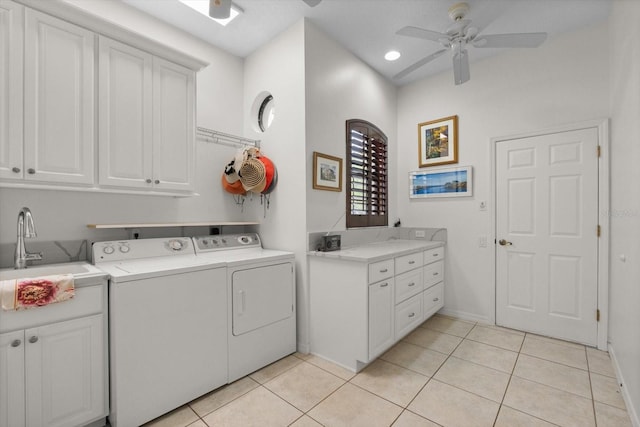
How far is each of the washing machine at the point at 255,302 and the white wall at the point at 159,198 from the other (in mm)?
416

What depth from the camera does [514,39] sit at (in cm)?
220

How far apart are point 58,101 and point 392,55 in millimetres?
3020

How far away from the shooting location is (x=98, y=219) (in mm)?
2186

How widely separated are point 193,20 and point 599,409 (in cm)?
422

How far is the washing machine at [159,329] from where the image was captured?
1.62 metres

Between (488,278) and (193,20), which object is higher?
(193,20)

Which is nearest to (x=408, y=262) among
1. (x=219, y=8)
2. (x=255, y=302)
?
(x=255, y=302)

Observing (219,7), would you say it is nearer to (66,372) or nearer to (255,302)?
(255,302)

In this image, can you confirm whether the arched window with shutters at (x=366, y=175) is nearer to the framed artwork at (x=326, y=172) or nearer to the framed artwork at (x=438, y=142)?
the framed artwork at (x=326, y=172)

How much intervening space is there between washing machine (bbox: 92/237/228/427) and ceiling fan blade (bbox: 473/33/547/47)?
2692 mm

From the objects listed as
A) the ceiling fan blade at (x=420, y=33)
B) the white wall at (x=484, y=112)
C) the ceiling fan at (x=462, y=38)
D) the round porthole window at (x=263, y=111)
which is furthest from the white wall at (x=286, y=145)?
the white wall at (x=484, y=112)

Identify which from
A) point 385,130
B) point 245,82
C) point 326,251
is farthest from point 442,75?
point 326,251

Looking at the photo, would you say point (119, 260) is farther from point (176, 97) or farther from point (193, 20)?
point (193, 20)

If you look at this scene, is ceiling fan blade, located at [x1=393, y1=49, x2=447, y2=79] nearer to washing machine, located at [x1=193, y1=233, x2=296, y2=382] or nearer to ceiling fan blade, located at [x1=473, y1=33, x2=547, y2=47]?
ceiling fan blade, located at [x1=473, y1=33, x2=547, y2=47]
